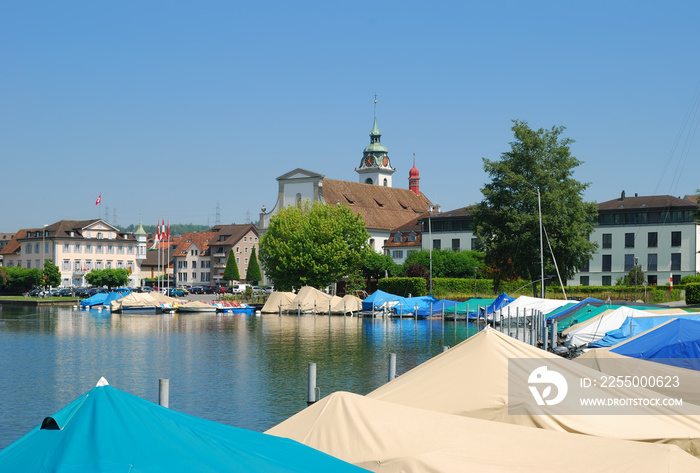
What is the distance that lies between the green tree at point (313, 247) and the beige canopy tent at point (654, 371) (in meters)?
76.8

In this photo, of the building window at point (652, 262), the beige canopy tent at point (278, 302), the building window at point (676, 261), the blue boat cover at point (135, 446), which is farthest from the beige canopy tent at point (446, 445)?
the building window at point (676, 261)

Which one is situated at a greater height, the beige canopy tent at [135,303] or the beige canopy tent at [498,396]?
the beige canopy tent at [498,396]

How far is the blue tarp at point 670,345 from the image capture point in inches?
929

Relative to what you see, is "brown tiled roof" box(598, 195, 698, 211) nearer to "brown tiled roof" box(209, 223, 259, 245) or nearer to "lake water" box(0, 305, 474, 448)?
"lake water" box(0, 305, 474, 448)

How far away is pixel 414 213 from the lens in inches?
5787

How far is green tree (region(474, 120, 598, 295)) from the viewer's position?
65.9 metres

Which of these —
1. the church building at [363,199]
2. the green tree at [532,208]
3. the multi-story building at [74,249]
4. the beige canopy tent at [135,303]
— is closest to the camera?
the green tree at [532,208]

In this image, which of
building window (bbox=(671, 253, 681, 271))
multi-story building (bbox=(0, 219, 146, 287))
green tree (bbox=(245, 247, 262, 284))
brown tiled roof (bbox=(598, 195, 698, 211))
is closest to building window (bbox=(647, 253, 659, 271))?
building window (bbox=(671, 253, 681, 271))

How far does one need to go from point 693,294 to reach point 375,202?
82.6m

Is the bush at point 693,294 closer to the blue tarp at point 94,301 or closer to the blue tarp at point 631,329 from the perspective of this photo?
the blue tarp at point 631,329

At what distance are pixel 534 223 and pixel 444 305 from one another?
53.3 ft

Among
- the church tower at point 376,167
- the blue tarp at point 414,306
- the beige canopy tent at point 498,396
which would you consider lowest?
the blue tarp at point 414,306

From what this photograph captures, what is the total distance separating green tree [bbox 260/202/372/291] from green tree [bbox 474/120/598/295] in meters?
29.3

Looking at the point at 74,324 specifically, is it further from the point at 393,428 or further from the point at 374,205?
the point at 374,205
